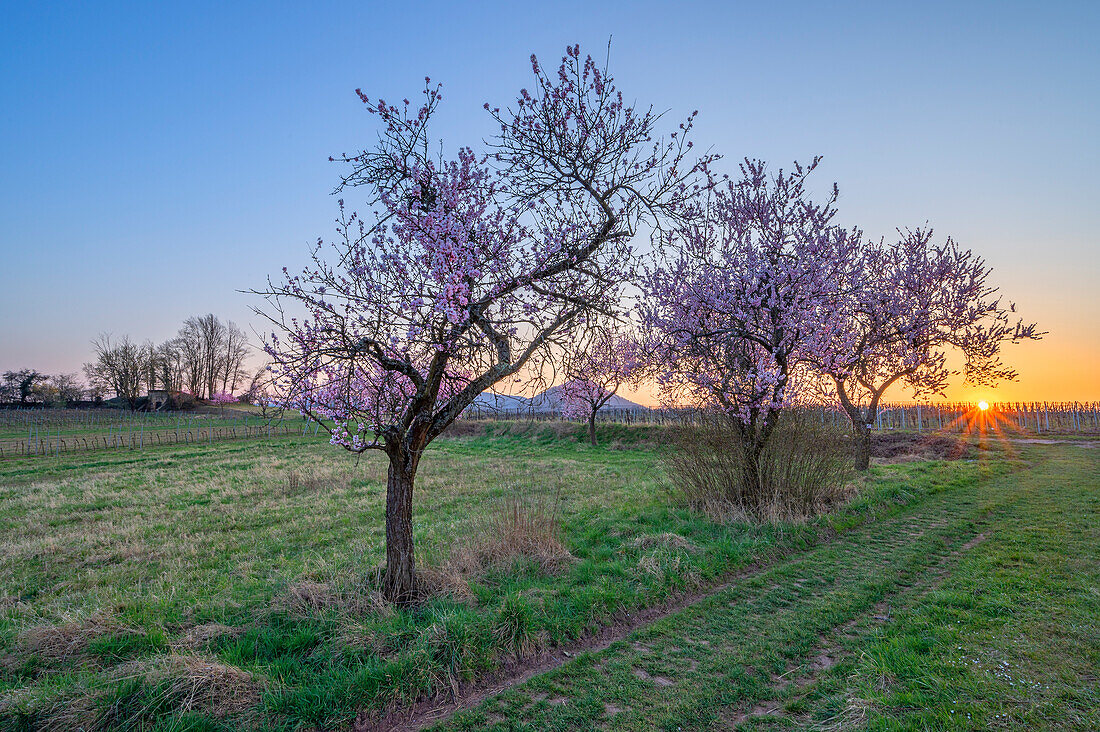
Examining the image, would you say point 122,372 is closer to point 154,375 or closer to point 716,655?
point 154,375

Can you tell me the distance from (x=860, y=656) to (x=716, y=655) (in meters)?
1.27

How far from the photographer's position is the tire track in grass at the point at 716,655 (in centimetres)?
384

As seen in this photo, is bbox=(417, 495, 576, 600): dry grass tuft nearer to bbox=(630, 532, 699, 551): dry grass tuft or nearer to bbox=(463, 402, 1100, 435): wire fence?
bbox=(630, 532, 699, 551): dry grass tuft

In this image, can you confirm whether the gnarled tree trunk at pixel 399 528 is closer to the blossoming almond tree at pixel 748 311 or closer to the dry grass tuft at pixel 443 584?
the dry grass tuft at pixel 443 584

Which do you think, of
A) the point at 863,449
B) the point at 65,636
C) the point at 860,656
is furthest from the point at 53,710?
the point at 863,449

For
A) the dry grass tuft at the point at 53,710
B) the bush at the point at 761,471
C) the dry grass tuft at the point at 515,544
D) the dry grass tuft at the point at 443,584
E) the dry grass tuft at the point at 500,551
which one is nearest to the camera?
the dry grass tuft at the point at 53,710

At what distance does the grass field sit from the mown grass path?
32 millimetres

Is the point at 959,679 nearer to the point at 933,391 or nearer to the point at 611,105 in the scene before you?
the point at 611,105

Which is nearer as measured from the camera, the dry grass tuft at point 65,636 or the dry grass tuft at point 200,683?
the dry grass tuft at point 200,683

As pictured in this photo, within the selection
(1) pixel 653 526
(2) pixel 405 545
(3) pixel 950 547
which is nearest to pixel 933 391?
(3) pixel 950 547

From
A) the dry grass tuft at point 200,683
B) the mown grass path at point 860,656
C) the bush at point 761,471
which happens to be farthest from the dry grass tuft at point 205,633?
the bush at point 761,471

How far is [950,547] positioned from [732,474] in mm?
3465

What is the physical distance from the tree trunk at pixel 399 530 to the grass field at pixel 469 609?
347 mm

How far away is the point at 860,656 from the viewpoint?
456 centimetres
